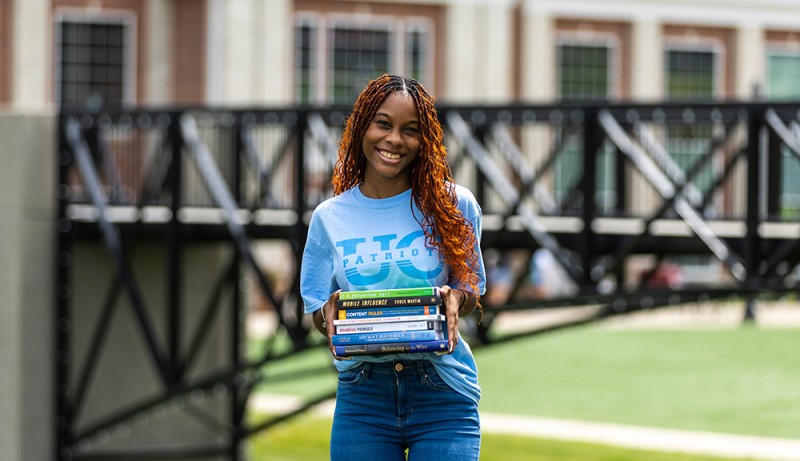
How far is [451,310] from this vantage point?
4.06 meters

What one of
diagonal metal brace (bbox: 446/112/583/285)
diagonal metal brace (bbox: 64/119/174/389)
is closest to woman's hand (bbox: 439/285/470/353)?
diagonal metal brace (bbox: 446/112/583/285)

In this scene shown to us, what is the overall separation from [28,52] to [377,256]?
31242mm

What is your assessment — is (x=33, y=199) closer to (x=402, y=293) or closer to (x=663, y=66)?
(x=402, y=293)

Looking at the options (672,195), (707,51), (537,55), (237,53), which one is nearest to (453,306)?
(672,195)

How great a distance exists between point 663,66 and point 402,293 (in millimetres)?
37939

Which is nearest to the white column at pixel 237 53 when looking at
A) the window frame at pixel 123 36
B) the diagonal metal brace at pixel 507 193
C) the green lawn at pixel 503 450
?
the window frame at pixel 123 36

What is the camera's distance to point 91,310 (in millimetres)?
14781

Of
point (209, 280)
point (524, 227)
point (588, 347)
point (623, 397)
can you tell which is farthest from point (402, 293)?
point (588, 347)

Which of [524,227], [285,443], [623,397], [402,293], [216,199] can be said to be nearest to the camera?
[402,293]

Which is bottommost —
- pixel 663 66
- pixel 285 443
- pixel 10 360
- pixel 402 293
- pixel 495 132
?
pixel 285 443

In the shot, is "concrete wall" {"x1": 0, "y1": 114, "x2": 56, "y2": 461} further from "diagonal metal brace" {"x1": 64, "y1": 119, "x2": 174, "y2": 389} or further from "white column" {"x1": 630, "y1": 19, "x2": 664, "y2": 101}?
"white column" {"x1": 630, "y1": 19, "x2": 664, "y2": 101}

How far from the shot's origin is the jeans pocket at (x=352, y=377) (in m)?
4.21

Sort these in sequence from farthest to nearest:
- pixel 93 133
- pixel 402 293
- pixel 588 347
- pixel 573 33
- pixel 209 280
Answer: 1. pixel 573 33
2. pixel 588 347
3. pixel 209 280
4. pixel 93 133
5. pixel 402 293

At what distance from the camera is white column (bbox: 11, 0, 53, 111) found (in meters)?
34.1
